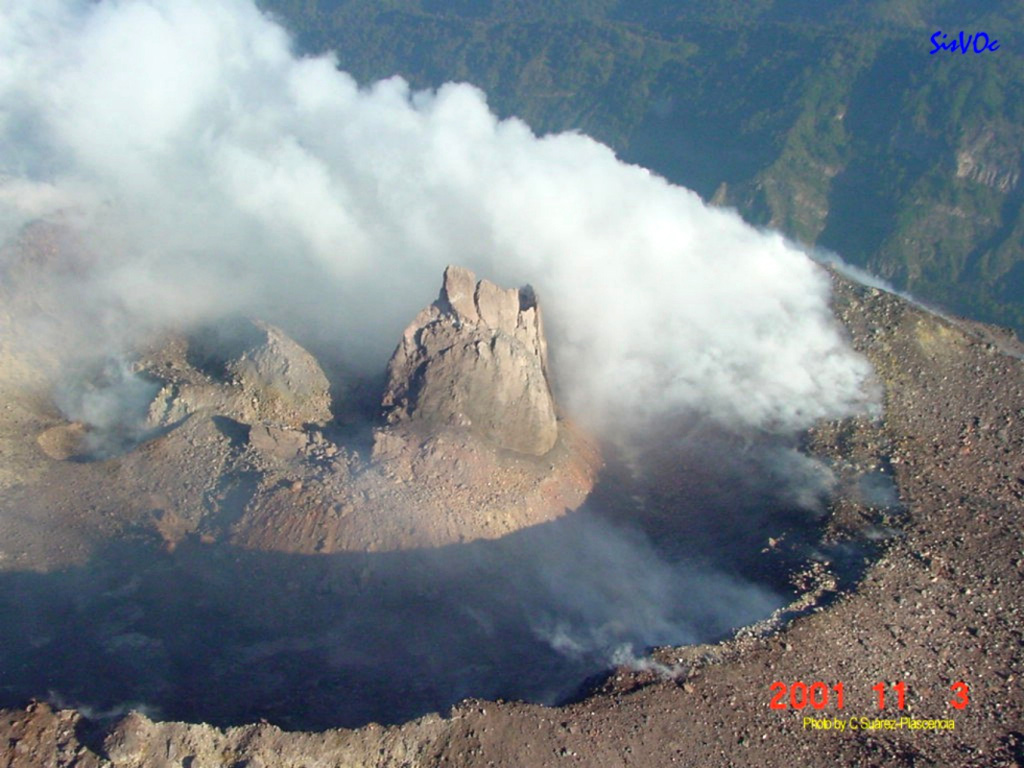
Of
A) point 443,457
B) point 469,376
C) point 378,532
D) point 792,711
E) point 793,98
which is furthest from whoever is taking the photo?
point 793,98

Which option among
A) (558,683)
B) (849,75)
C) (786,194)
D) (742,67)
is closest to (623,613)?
(558,683)

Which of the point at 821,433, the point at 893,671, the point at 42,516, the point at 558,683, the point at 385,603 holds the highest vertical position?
the point at 821,433

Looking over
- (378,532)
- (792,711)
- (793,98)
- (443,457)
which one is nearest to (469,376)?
(443,457)

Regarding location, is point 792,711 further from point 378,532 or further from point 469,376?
point 469,376

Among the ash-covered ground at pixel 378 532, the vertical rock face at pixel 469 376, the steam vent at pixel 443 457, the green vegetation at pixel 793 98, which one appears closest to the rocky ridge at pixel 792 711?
the ash-covered ground at pixel 378 532

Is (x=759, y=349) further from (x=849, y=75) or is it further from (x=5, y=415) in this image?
(x=849, y=75)

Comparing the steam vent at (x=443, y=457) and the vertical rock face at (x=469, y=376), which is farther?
the vertical rock face at (x=469, y=376)

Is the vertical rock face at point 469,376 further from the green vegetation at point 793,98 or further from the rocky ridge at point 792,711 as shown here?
the green vegetation at point 793,98
